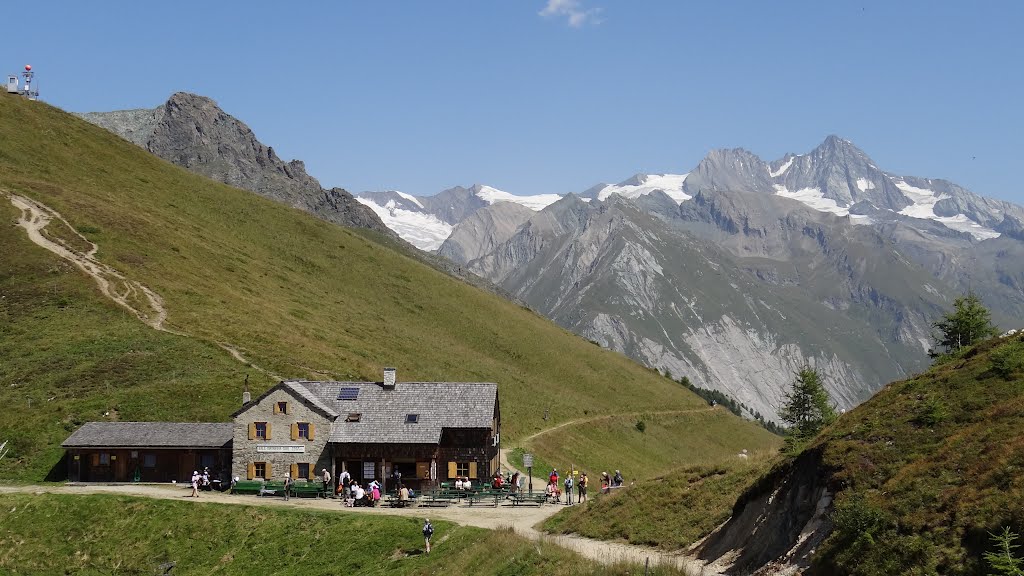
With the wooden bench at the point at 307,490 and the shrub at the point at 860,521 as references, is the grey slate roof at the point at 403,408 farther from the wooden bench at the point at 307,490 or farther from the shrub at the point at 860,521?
the shrub at the point at 860,521

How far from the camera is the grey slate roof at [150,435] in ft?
208

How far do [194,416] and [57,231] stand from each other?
57534 mm

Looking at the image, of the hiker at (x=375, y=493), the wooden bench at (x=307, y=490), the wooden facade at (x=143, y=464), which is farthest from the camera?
the wooden facade at (x=143, y=464)

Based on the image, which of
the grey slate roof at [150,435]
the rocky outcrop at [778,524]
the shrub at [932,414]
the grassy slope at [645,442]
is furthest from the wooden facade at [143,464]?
the shrub at [932,414]

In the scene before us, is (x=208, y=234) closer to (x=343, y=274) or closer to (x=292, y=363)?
(x=343, y=274)

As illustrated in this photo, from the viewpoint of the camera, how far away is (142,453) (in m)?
64.8

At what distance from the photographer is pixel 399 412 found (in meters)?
66.1

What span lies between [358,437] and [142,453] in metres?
15.5

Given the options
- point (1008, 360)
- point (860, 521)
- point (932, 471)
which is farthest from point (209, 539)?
point (1008, 360)

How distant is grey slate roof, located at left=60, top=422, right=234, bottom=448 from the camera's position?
6344 centimetres

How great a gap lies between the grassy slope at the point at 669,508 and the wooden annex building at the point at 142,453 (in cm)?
2908

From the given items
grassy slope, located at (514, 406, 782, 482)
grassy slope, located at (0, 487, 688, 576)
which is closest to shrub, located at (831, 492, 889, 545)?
grassy slope, located at (0, 487, 688, 576)

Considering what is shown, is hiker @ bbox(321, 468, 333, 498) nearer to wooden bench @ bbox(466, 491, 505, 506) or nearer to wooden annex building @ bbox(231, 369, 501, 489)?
wooden annex building @ bbox(231, 369, 501, 489)

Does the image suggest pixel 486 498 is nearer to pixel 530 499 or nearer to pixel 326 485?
pixel 530 499
